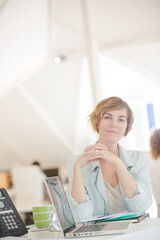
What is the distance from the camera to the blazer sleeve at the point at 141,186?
79.1 inches

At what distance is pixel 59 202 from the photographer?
179 cm

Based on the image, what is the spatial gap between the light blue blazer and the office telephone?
354mm

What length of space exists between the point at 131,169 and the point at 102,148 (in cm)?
28

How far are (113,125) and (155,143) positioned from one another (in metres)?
1.49

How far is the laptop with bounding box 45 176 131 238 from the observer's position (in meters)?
1.58

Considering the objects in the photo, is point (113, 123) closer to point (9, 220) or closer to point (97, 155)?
point (97, 155)

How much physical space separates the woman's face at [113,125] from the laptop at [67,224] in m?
0.50

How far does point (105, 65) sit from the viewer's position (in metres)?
7.35

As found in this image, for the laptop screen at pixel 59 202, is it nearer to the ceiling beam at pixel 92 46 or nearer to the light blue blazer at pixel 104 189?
the light blue blazer at pixel 104 189

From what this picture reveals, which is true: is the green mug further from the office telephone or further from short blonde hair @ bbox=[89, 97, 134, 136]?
short blonde hair @ bbox=[89, 97, 134, 136]

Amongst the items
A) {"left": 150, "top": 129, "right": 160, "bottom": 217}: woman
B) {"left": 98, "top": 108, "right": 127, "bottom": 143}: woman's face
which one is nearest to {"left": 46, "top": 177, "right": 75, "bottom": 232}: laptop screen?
{"left": 98, "top": 108, "right": 127, "bottom": 143}: woman's face

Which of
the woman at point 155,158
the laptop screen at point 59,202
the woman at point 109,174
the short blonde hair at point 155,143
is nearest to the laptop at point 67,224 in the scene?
the laptop screen at point 59,202

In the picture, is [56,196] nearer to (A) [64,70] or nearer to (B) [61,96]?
(A) [64,70]

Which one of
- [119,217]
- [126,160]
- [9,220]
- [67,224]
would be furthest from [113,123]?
[9,220]
